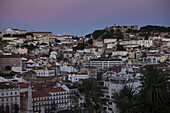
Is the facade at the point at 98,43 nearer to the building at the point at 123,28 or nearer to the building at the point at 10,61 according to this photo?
the building at the point at 123,28

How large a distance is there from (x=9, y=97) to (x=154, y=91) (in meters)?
25.9

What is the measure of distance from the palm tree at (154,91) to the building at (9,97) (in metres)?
24.2

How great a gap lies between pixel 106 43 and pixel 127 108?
99.7 m

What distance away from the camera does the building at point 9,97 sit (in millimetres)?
40469

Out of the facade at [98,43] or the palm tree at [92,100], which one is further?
the facade at [98,43]

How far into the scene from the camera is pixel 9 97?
136ft

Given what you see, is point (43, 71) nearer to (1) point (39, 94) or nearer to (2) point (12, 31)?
(1) point (39, 94)

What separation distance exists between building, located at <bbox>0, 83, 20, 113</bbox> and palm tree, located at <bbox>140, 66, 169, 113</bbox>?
24.2 meters

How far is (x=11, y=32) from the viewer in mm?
135250

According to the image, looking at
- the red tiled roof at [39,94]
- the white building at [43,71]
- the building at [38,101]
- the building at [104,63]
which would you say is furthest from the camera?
the building at [104,63]

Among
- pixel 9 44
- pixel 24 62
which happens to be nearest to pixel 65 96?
pixel 24 62

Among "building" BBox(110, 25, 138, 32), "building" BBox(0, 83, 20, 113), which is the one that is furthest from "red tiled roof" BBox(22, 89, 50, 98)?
"building" BBox(110, 25, 138, 32)

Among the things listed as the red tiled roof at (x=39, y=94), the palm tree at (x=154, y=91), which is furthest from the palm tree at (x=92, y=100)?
the red tiled roof at (x=39, y=94)

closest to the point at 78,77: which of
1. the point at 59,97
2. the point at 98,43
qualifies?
the point at 59,97
